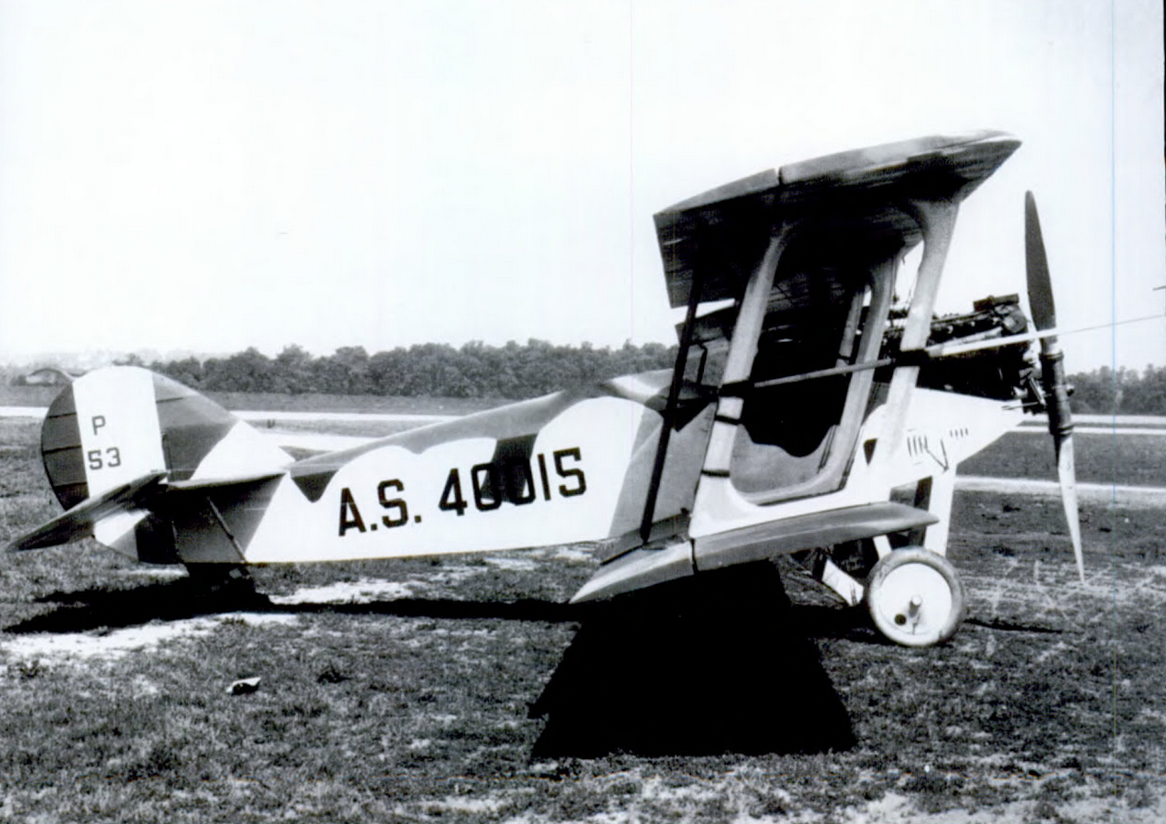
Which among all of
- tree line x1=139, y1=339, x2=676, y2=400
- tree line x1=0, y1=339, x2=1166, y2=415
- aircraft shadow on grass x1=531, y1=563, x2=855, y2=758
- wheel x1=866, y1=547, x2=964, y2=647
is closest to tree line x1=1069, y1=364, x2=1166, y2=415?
tree line x1=0, y1=339, x2=1166, y2=415

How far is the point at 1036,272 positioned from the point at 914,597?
248cm

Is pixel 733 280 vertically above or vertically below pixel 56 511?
above

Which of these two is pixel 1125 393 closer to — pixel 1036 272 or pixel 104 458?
pixel 1036 272

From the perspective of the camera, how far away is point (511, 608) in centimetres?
764

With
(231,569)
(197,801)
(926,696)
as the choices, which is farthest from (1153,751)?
(231,569)

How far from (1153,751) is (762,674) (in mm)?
2032

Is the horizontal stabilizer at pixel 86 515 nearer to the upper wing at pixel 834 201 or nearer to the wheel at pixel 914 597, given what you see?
the upper wing at pixel 834 201

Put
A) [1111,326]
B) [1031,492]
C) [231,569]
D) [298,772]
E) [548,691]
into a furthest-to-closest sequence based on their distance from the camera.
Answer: [1031,492]
[231,569]
[548,691]
[1111,326]
[298,772]

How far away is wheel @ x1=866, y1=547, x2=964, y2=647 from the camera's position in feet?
17.6

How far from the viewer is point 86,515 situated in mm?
6605

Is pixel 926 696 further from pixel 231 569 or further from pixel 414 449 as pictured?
pixel 231 569

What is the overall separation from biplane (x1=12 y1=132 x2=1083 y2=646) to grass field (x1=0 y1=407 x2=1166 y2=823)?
24.0 inches

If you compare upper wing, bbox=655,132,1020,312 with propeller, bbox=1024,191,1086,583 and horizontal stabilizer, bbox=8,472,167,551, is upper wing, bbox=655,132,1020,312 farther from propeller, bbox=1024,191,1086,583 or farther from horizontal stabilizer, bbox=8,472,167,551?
horizontal stabilizer, bbox=8,472,167,551

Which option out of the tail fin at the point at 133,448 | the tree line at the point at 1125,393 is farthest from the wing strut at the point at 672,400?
the tree line at the point at 1125,393
